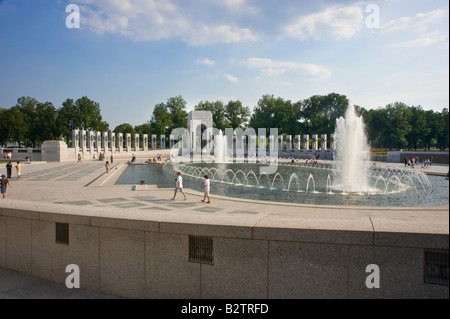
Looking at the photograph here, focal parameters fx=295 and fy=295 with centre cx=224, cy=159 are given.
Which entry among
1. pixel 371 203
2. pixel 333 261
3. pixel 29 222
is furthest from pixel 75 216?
pixel 371 203

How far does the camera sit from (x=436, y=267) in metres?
3.08

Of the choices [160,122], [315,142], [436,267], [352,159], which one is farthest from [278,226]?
[160,122]

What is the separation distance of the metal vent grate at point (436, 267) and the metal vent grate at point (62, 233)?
487 cm

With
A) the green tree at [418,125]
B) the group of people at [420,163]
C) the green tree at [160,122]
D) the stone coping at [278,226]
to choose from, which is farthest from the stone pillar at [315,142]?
the stone coping at [278,226]

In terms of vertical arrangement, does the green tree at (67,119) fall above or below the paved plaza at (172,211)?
above

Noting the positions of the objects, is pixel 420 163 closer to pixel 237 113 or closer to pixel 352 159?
pixel 352 159

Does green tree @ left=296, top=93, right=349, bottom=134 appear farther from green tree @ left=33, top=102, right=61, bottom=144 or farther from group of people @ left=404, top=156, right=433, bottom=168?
green tree @ left=33, top=102, right=61, bottom=144

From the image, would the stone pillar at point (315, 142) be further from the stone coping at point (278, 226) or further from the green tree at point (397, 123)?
the stone coping at point (278, 226)

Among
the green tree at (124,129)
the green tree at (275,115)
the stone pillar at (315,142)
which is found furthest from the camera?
the green tree at (124,129)

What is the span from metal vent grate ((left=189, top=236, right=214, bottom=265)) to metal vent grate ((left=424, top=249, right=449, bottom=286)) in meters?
2.41

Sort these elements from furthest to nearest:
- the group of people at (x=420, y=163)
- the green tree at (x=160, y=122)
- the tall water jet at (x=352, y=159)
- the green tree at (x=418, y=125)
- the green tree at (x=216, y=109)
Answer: the green tree at (x=216, y=109) → the green tree at (x=160, y=122) → the green tree at (x=418, y=125) → the group of people at (x=420, y=163) → the tall water jet at (x=352, y=159)

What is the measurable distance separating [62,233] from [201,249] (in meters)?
2.43

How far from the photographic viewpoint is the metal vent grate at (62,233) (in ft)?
15.3
